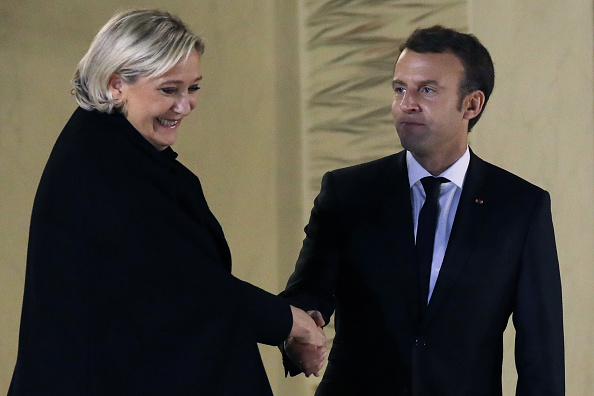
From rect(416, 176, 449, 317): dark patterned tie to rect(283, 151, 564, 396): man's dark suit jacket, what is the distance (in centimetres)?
2

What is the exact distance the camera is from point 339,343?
240 cm

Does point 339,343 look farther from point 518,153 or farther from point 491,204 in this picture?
point 518,153

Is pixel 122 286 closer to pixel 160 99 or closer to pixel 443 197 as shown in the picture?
pixel 160 99

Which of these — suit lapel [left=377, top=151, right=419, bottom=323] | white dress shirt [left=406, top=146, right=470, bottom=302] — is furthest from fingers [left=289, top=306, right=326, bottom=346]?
white dress shirt [left=406, top=146, right=470, bottom=302]

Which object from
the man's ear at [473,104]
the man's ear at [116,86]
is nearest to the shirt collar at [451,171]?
the man's ear at [473,104]

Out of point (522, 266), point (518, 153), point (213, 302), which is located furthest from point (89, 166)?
point (518, 153)

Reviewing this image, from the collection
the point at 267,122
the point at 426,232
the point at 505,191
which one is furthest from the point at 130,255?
the point at 267,122

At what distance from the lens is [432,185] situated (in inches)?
94.0

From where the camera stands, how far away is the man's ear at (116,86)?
198cm

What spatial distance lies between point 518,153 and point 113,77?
2.18 m

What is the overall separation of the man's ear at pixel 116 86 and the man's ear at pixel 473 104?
948mm

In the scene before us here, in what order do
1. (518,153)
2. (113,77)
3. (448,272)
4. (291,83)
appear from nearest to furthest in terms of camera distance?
1. (113,77)
2. (448,272)
3. (518,153)
4. (291,83)

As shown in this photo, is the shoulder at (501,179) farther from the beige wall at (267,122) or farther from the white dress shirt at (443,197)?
the beige wall at (267,122)

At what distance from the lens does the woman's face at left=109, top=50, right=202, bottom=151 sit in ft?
6.52
